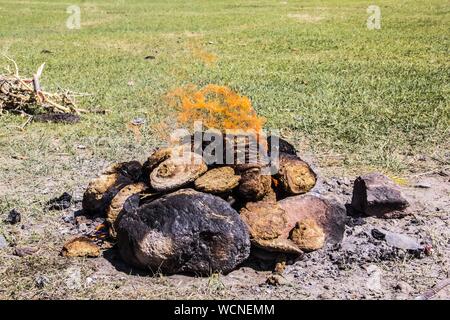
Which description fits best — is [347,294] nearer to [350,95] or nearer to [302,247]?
[302,247]

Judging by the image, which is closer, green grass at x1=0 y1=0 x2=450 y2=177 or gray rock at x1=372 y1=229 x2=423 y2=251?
gray rock at x1=372 y1=229 x2=423 y2=251

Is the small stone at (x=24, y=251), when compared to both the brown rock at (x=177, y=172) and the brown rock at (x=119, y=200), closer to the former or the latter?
the brown rock at (x=119, y=200)

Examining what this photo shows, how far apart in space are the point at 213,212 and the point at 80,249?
1.32 m

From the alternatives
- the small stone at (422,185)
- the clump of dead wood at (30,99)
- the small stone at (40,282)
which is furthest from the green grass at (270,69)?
the small stone at (40,282)

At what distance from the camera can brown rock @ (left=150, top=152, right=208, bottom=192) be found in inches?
197

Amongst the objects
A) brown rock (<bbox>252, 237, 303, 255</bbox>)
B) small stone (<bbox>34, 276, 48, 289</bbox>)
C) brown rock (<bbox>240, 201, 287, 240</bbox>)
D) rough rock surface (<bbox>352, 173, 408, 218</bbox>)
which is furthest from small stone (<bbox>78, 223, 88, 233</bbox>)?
rough rock surface (<bbox>352, 173, 408, 218</bbox>)

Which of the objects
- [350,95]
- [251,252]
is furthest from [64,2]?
[251,252]

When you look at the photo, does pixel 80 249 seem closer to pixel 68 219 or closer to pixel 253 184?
pixel 68 219

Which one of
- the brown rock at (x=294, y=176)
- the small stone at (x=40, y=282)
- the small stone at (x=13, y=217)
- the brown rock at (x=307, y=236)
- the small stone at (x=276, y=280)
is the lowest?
the small stone at (x=276, y=280)

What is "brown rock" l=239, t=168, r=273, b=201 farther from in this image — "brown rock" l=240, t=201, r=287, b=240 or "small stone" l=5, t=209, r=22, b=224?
"small stone" l=5, t=209, r=22, b=224

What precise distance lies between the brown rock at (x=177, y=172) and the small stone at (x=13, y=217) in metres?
1.68

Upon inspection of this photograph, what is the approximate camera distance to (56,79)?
42.1 feet

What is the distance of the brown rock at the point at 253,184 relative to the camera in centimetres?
504

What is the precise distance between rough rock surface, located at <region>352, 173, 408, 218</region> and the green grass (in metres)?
1.32
